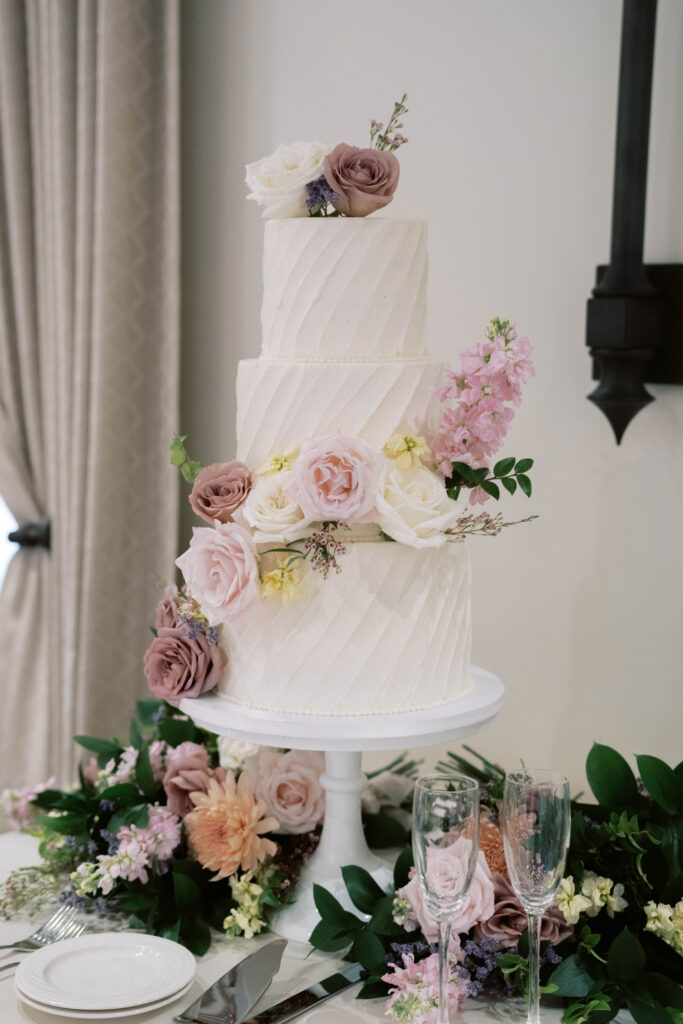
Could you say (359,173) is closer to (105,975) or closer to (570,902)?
(570,902)

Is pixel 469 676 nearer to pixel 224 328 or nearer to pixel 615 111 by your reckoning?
pixel 615 111

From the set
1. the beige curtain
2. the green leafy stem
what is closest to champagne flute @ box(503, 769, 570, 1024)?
the green leafy stem

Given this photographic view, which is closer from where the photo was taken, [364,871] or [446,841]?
[446,841]

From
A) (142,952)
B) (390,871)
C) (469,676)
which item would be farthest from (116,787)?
(469,676)

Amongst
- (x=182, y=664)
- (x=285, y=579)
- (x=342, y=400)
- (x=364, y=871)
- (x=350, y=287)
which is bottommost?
(x=364, y=871)

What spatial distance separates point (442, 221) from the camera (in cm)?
199

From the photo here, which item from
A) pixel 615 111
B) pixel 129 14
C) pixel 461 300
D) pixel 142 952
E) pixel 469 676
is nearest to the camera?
pixel 142 952

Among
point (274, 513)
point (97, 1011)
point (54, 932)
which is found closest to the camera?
point (97, 1011)

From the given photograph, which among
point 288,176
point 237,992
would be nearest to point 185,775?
point 237,992

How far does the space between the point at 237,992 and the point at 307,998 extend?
0.08 meters

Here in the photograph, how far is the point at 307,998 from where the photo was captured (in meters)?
1.27

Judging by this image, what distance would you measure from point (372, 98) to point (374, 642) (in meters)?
1.19

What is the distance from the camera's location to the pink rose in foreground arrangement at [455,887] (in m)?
1.09

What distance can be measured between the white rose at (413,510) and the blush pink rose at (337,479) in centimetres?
3
